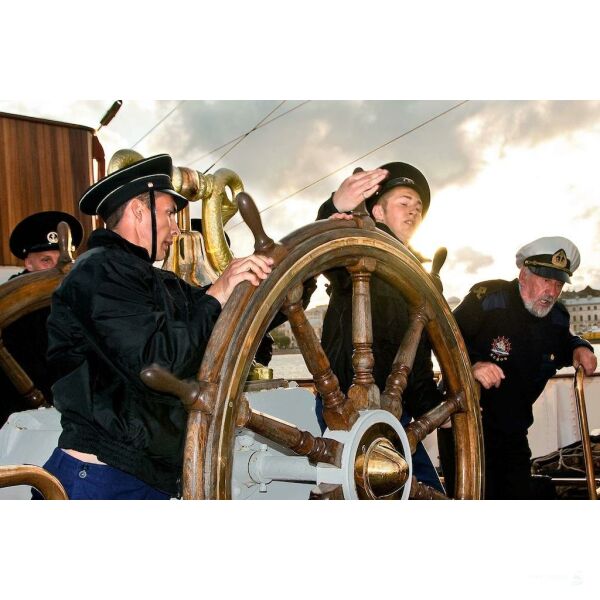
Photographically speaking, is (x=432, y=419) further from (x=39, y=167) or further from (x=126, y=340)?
(x=39, y=167)

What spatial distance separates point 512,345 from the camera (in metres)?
2.40

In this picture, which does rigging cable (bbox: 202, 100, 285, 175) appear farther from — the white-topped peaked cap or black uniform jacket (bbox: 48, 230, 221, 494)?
the white-topped peaked cap

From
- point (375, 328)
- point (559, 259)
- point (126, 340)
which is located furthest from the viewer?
point (559, 259)

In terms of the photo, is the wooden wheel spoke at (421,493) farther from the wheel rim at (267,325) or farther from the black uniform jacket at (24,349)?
the black uniform jacket at (24,349)

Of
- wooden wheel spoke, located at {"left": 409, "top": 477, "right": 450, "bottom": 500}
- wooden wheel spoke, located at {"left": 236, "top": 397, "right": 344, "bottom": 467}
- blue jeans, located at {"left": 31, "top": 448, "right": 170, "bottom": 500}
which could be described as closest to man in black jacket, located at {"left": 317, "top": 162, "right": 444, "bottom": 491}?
wooden wheel spoke, located at {"left": 409, "top": 477, "right": 450, "bottom": 500}

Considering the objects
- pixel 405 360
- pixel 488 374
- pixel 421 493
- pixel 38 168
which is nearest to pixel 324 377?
pixel 405 360

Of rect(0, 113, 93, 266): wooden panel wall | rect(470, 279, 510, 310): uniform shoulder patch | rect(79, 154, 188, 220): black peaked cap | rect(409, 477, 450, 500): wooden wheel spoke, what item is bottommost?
rect(409, 477, 450, 500): wooden wheel spoke

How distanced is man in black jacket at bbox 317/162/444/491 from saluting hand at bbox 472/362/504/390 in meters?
0.11

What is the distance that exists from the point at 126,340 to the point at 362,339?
47 cm

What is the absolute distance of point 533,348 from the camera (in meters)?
2.41

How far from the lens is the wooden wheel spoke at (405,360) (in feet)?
4.66

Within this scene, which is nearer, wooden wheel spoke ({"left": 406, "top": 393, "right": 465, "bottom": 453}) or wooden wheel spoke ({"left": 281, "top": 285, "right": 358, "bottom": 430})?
wooden wheel spoke ({"left": 281, "top": 285, "right": 358, "bottom": 430})

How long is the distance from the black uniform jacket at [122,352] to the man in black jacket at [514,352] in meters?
1.41

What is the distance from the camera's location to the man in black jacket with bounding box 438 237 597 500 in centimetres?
240
